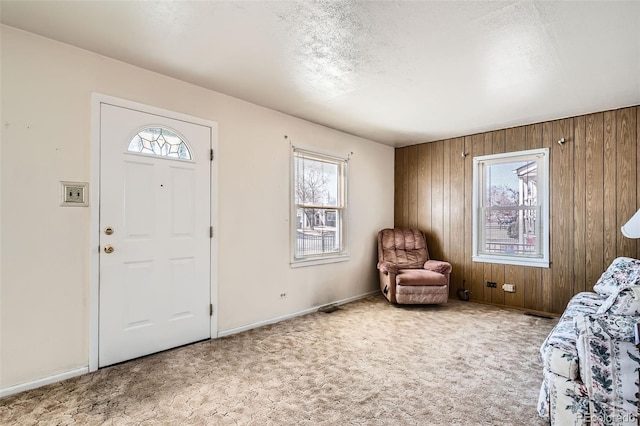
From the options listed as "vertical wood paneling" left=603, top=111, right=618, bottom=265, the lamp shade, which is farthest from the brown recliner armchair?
the lamp shade

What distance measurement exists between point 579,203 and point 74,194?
5.26 metres

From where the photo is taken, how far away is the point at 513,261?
14.9ft

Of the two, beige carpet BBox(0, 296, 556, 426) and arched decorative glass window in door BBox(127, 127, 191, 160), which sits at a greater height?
arched decorative glass window in door BBox(127, 127, 191, 160)

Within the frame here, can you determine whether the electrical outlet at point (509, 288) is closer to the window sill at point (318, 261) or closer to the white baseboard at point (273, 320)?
the white baseboard at point (273, 320)

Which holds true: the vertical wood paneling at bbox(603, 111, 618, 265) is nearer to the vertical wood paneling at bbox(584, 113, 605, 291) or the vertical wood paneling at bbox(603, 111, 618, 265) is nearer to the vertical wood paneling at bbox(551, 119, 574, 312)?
the vertical wood paneling at bbox(584, 113, 605, 291)

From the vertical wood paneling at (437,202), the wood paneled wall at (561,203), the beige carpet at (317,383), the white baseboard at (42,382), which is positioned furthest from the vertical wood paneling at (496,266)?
the white baseboard at (42,382)

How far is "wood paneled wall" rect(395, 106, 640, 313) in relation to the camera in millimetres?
3789

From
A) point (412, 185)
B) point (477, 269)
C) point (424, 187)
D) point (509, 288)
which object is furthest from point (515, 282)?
point (412, 185)

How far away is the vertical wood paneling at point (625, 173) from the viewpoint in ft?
12.2

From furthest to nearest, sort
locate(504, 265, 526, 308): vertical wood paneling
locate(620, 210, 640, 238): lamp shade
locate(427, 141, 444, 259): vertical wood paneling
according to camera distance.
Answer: locate(427, 141, 444, 259): vertical wood paneling < locate(504, 265, 526, 308): vertical wood paneling < locate(620, 210, 640, 238): lamp shade

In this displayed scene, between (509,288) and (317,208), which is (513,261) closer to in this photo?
(509,288)

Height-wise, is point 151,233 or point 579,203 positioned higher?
point 579,203

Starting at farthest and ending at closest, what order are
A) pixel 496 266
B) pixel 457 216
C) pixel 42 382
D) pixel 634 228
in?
pixel 457 216 < pixel 496 266 < pixel 634 228 < pixel 42 382

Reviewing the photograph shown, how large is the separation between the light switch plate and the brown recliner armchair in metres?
3.50
